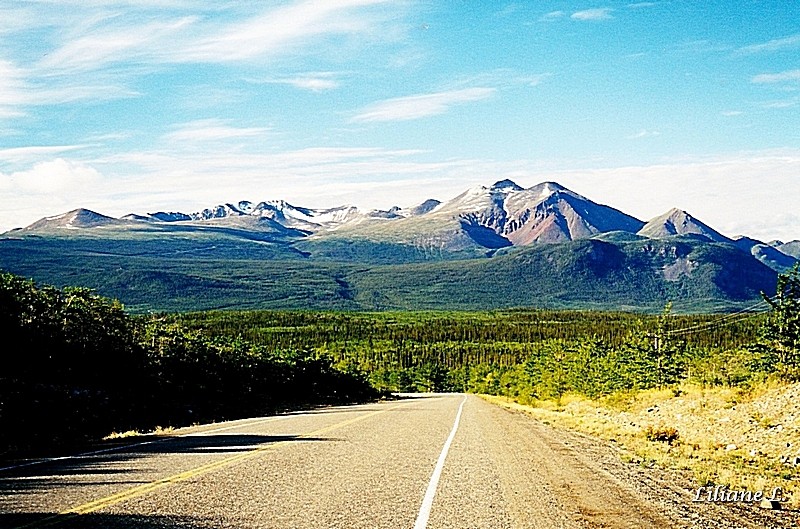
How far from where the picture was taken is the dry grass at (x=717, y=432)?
15305mm

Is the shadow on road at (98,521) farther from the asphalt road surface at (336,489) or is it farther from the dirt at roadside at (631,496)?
the dirt at roadside at (631,496)

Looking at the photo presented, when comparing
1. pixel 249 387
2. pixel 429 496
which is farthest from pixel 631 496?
pixel 249 387

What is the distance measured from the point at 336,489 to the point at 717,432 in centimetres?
1544

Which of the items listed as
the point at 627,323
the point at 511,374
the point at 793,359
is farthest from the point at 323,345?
the point at 793,359

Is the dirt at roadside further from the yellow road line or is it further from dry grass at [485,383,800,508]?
the yellow road line

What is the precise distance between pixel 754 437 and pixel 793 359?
33713 millimetres

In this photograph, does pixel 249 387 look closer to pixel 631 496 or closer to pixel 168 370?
pixel 168 370

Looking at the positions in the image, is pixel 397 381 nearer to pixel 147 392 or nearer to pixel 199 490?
pixel 147 392

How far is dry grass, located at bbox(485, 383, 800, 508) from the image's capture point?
15.3m

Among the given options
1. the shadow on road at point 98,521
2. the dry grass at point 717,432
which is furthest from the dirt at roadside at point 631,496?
the shadow on road at point 98,521

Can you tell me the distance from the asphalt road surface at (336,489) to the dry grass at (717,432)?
5.41 ft

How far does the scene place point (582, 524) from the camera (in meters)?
9.97

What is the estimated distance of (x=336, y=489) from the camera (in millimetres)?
11852

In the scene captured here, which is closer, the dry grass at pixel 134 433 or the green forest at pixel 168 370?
the dry grass at pixel 134 433
